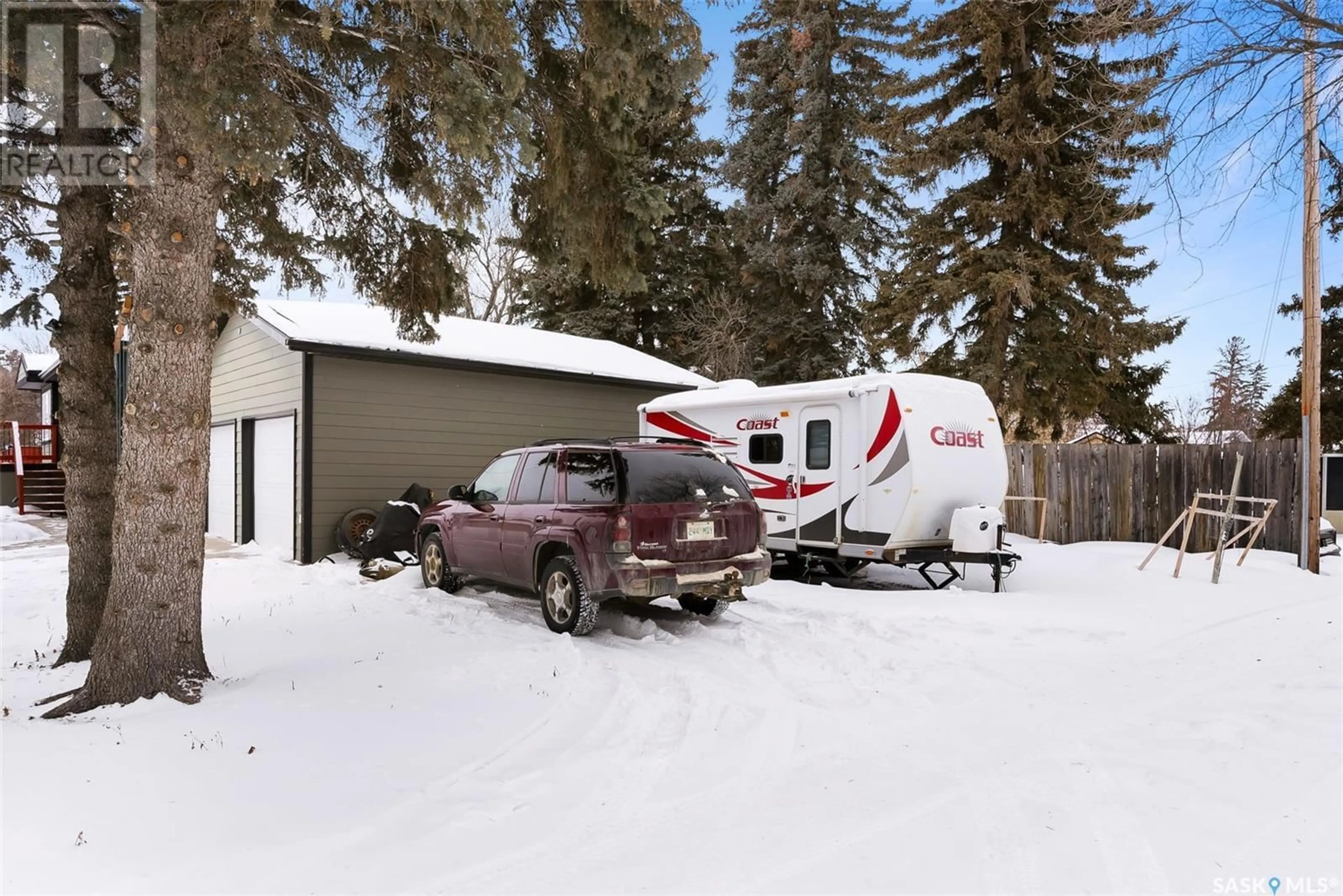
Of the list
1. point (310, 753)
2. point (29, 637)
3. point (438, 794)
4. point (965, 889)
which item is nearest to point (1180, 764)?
point (965, 889)

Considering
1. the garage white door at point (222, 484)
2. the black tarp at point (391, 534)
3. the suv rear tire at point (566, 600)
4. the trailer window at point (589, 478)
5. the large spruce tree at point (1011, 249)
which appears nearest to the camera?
the suv rear tire at point (566, 600)

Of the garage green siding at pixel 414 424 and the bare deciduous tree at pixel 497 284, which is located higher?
the bare deciduous tree at pixel 497 284

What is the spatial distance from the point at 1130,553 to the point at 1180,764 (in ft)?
31.0

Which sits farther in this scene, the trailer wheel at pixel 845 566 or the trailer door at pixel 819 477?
the trailer wheel at pixel 845 566

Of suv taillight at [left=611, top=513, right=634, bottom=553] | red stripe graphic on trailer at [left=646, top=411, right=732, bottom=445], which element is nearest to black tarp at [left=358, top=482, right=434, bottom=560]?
red stripe graphic on trailer at [left=646, top=411, right=732, bottom=445]

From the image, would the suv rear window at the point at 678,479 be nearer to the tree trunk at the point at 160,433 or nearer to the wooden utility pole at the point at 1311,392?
the tree trunk at the point at 160,433

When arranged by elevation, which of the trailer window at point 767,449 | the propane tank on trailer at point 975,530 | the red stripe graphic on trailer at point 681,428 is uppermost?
the red stripe graphic on trailer at point 681,428

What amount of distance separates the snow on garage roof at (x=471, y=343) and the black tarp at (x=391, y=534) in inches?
93.1

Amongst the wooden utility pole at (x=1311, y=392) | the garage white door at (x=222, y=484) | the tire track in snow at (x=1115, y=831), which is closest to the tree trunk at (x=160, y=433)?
the tire track in snow at (x=1115, y=831)

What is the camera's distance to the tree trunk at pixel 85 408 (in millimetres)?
5953

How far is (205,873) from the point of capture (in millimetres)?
2951

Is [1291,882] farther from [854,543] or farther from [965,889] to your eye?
[854,543]

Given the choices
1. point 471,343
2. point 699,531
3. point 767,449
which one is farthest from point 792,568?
point 471,343

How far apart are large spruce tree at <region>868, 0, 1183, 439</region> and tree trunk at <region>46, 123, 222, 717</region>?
15943mm
